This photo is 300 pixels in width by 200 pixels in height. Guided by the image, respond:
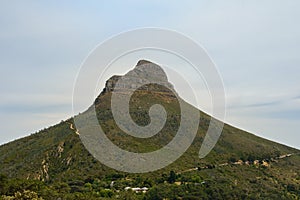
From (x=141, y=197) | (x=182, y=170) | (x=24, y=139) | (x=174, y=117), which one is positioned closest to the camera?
(x=141, y=197)

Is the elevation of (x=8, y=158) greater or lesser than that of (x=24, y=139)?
lesser

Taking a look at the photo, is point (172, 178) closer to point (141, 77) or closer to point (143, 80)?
point (143, 80)

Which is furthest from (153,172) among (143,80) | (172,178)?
(143,80)

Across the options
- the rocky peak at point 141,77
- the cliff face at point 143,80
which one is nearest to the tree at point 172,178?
the rocky peak at point 141,77

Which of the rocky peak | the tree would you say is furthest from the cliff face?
the tree

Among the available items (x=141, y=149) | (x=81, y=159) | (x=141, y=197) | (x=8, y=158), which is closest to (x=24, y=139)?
(x=8, y=158)

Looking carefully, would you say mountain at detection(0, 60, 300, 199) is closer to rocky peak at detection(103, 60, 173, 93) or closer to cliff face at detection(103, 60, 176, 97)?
rocky peak at detection(103, 60, 173, 93)

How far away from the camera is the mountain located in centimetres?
5762

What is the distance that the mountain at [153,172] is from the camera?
57.6 meters

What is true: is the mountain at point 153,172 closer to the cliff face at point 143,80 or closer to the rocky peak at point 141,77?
the rocky peak at point 141,77

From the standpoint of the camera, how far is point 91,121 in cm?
7400

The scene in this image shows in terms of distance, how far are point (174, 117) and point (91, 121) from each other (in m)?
22.2

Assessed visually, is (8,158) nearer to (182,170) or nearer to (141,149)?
(141,149)

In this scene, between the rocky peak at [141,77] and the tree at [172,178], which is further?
the rocky peak at [141,77]
